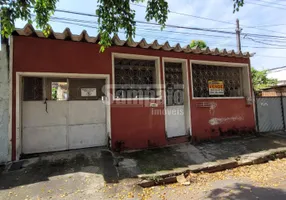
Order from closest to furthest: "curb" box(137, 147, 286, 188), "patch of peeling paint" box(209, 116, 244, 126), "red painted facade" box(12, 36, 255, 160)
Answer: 1. "curb" box(137, 147, 286, 188)
2. "red painted facade" box(12, 36, 255, 160)
3. "patch of peeling paint" box(209, 116, 244, 126)

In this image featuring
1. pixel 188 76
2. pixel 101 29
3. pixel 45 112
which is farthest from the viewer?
pixel 188 76

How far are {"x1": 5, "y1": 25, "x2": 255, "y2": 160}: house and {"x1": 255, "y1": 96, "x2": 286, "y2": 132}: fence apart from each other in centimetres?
136

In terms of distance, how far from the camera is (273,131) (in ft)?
26.0

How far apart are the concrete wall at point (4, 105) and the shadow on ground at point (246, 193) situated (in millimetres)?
4539

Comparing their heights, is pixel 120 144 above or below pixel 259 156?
above

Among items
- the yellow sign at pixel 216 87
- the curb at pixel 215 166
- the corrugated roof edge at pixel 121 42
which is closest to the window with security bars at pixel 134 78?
Result: the corrugated roof edge at pixel 121 42

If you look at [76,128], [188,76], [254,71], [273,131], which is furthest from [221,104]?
[254,71]

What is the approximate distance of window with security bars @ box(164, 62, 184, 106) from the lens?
20.8ft

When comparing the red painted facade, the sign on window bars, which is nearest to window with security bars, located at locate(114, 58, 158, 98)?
the red painted facade

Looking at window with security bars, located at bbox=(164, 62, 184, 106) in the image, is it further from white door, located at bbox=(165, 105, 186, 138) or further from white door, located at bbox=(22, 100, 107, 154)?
white door, located at bbox=(22, 100, 107, 154)

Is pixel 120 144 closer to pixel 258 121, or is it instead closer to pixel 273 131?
pixel 258 121

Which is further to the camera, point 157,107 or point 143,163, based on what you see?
point 157,107

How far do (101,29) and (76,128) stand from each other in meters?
2.93

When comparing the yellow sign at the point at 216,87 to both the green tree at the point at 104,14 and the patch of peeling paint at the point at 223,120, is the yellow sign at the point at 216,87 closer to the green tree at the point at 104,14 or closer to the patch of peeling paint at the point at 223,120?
the patch of peeling paint at the point at 223,120
